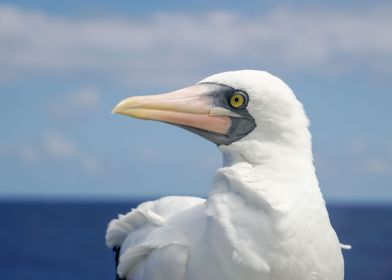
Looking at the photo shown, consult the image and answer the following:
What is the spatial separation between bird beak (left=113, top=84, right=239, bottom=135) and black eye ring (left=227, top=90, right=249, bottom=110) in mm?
60

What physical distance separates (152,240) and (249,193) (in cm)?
105

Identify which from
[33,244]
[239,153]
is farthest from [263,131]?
[33,244]

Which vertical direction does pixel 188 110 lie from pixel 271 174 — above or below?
above

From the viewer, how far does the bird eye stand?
6.50 m

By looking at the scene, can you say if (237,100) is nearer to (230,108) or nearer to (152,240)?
(230,108)

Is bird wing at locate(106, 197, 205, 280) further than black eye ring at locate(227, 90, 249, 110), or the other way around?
bird wing at locate(106, 197, 205, 280)

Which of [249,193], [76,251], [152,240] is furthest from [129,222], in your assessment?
[76,251]

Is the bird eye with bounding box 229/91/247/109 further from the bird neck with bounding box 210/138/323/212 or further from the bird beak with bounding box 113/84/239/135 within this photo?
the bird neck with bounding box 210/138/323/212

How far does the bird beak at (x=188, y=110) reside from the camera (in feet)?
21.5

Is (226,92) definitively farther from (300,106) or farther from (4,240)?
(4,240)

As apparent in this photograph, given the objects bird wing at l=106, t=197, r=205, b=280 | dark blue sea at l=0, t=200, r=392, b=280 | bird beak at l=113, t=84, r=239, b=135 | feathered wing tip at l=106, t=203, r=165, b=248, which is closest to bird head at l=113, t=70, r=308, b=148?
bird beak at l=113, t=84, r=239, b=135

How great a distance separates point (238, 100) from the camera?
21.5 feet

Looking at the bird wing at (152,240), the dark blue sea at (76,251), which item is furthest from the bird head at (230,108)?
the dark blue sea at (76,251)

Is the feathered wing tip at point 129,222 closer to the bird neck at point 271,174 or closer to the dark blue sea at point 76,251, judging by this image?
the bird neck at point 271,174
